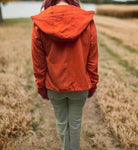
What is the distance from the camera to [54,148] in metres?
2.03

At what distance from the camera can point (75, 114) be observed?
1522 millimetres

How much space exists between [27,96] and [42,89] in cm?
167

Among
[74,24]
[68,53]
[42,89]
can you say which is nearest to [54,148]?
[42,89]

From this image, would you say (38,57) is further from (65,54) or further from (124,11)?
(124,11)

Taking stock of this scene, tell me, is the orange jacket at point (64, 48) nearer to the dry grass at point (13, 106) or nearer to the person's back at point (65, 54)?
the person's back at point (65, 54)

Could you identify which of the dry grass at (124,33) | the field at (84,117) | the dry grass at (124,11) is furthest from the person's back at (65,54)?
the dry grass at (124,11)

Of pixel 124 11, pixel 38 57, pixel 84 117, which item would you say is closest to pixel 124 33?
pixel 84 117

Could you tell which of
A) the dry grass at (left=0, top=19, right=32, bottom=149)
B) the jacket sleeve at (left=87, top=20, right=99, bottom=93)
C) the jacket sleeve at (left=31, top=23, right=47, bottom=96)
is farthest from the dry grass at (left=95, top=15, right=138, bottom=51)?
the jacket sleeve at (left=31, top=23, right=47, bottom=96)

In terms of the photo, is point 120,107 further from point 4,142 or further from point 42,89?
point 4,142

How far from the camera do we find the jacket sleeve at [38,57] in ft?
3.90

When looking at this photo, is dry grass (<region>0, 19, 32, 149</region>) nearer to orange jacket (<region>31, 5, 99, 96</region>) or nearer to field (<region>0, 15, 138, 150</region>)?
field (<region>0, 15, 138, 150</region>)

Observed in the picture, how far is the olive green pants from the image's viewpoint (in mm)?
1392

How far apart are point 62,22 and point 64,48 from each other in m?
0.19

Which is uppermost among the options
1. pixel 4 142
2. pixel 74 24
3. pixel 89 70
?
pixel 74 24
